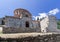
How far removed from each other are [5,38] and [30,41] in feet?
2.86

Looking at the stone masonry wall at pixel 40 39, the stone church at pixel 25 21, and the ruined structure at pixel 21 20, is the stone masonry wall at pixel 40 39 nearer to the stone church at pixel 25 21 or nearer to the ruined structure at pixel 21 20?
the stone church at pixel 25 21

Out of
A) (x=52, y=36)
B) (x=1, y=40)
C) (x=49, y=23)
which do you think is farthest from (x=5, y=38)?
(x=49, y=23)

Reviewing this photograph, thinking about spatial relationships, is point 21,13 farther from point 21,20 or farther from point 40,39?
point 40,39

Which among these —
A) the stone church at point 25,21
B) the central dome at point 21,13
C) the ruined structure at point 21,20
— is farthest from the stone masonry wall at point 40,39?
the central dome at point 21,13

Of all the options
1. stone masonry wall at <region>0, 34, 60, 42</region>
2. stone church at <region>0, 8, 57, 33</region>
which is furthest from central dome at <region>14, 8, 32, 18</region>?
stone masonry wall at <region>0, 34, 60, 42</region>

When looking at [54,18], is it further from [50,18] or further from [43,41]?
[43,41]

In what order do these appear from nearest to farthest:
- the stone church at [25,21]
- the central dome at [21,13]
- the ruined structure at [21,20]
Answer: the stone church at [25,21] → the ruined structure at [21,20] → the central dome at [21,13]

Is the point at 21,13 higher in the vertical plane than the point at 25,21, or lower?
higher

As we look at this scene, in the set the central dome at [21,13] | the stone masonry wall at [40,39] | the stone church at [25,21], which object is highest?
the central dome at [21,13]

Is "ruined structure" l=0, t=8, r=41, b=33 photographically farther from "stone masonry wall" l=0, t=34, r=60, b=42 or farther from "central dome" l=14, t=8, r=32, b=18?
"stone masonry wall" l=0, t=34, r=60, b=42

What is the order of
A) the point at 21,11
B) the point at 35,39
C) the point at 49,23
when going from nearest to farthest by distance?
the point at 35,39 → the point at 49,23 → the point at 21,11

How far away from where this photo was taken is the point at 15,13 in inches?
947

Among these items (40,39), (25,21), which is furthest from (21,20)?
(40,39)

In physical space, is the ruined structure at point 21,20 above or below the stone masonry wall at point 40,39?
above
